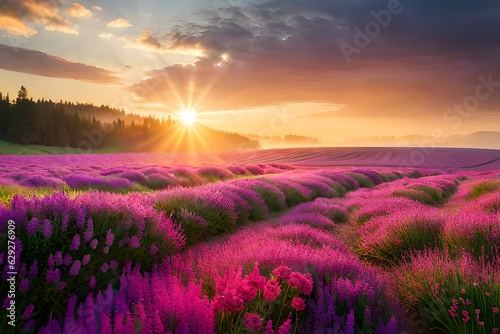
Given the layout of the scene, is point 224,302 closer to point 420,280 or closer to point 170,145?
point 420,280

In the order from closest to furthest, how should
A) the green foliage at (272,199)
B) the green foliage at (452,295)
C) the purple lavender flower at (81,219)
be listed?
the green foliage at (452,295) < the purple lavender flower at (81,219) < the green foliage at (272,199)

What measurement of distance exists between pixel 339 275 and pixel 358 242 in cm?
341

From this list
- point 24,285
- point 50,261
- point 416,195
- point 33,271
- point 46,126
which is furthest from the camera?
point 46,126

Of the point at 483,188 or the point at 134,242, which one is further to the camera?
the point at 483,188

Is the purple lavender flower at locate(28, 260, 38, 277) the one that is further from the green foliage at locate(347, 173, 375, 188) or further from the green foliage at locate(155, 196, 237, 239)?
the green foliage at locate(347, 173, 375, 188)

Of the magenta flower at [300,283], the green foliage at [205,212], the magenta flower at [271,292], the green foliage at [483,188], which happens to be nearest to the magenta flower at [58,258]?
the magenta flower at [271,292]

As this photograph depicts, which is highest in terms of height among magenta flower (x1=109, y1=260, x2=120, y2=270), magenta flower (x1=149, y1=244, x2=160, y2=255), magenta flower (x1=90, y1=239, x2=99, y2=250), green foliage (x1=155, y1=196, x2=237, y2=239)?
magenta flower (x1=90, y1=239, x2=99, y2=250)

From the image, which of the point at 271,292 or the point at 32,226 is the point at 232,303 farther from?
the point at 32,226

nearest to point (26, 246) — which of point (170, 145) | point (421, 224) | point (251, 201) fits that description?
point (421, 224)

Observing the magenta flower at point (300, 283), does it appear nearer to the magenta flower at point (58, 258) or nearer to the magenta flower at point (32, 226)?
the magenta flower at point (58, 258)

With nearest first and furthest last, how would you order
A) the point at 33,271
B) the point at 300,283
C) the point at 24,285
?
the point at 300,283 → the point at 24,285 → the point at 33,271

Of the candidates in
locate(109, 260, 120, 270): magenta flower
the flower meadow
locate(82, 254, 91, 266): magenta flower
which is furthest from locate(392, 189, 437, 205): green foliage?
locate(82, 254, 91, 266): magenta flower

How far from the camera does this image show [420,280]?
13.9 ft

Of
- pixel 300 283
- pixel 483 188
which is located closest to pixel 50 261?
pixel 300 283
